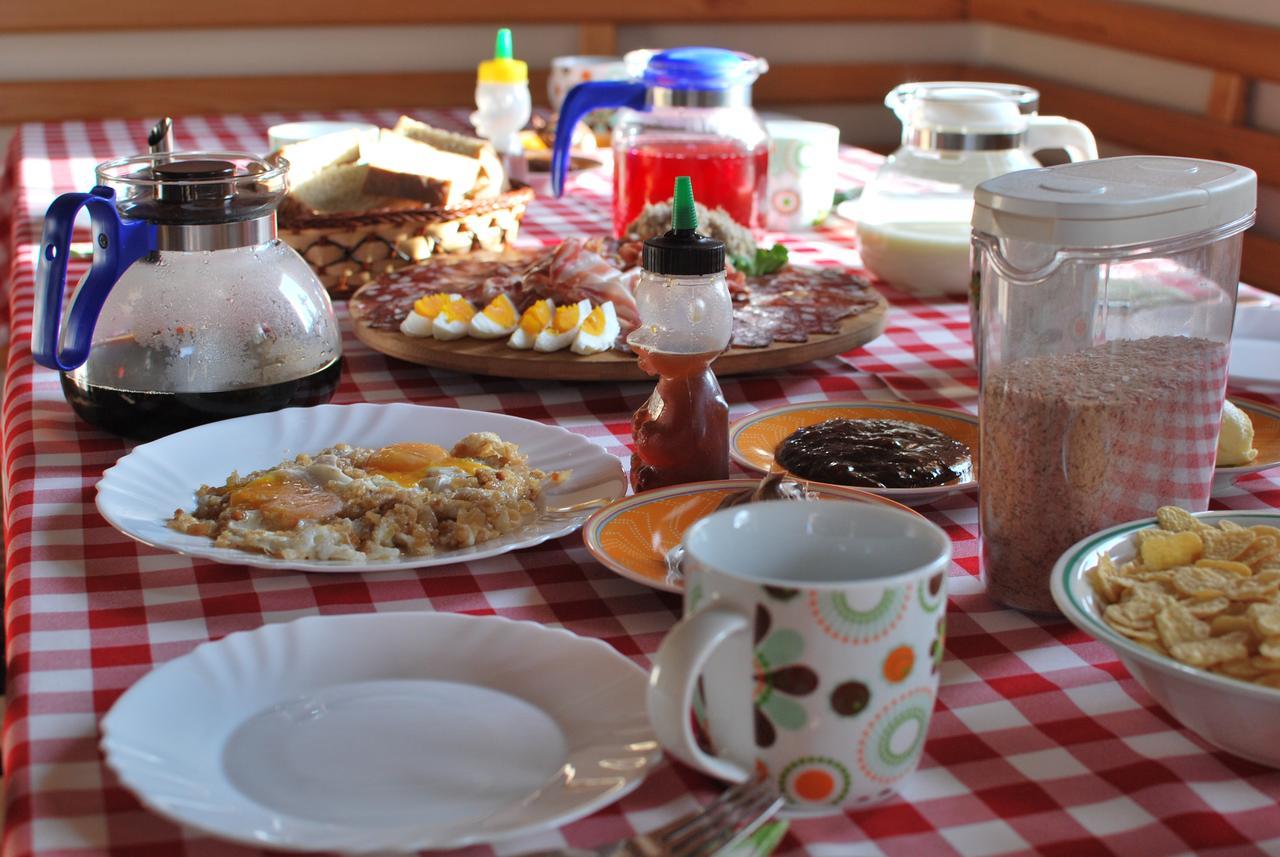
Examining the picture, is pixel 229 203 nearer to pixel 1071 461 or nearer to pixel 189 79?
pixel 1071 461

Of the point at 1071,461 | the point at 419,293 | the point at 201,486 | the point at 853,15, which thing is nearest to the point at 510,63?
the point at 419,293

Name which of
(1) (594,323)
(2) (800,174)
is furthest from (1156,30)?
(1) (594,323)

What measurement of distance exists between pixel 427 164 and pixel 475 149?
181 mm

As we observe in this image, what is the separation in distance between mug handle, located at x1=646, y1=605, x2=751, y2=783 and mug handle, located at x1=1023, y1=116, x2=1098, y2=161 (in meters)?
1.06

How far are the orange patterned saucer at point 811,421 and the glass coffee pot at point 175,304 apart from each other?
39 cm

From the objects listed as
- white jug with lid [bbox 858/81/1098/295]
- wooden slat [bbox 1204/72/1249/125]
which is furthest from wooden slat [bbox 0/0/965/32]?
white jug with lid [bbox 858/81/1098/295]

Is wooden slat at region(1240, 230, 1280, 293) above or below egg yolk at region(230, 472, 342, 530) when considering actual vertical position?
below

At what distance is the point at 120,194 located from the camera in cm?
111

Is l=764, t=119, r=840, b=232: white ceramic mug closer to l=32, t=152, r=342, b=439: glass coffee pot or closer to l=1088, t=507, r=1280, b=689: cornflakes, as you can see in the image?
l=32, t=152, r=342, b=439: glass coffee pot

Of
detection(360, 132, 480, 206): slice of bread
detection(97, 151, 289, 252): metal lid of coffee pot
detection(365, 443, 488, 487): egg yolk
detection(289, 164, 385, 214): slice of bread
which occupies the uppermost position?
detection(97, 151, 289, 252): metal lid of coffee pot

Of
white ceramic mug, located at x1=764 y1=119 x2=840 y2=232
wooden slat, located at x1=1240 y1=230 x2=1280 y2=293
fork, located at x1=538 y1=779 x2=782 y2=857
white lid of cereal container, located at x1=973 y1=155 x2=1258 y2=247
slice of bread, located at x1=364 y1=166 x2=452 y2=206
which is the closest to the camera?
fork, located at x1=538 y1=779 x2=782 y2=857

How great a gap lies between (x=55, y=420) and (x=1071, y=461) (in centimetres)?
86

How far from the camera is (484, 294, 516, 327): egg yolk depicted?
1.35 m

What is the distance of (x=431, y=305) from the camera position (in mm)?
1363
